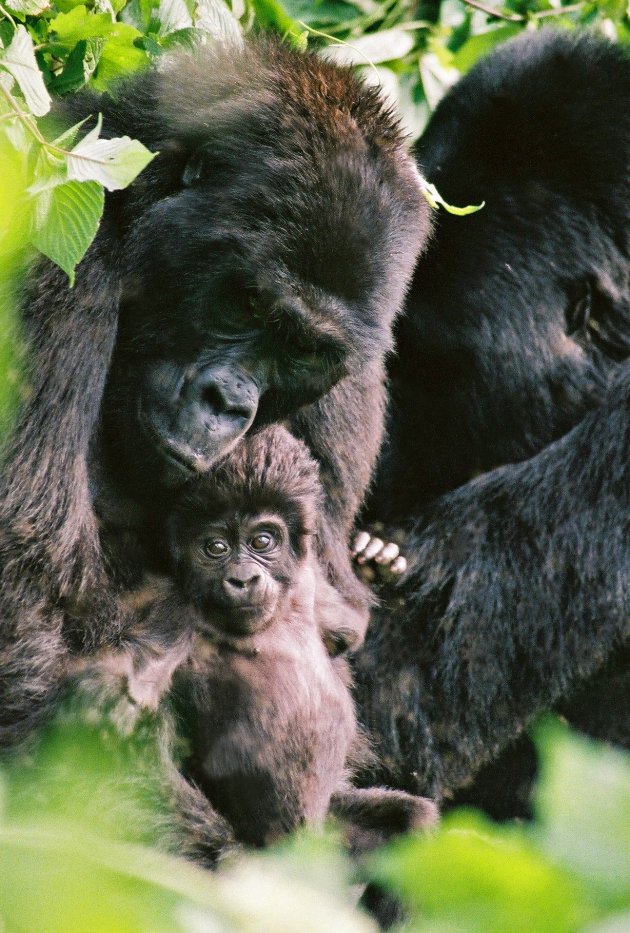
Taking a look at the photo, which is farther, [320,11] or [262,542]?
[320,11]

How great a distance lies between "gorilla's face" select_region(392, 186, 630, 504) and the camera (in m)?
3.76

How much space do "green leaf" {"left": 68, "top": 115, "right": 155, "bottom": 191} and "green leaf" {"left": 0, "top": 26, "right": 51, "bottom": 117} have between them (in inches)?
9.8

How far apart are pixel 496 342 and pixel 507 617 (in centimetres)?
91

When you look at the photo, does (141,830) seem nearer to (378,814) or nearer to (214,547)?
(214,547)

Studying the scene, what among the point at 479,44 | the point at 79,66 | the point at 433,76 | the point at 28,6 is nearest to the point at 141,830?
the point at 79,66

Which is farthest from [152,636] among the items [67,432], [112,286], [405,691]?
[405,691]

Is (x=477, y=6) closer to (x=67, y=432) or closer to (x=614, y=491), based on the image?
(x=614, y=491)

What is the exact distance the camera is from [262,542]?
2717 mm

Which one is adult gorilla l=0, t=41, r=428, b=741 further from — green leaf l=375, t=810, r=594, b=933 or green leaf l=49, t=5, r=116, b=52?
green leaf l=375, t=810, r=594, b=933

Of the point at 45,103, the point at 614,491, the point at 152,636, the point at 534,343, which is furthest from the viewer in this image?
the point at 534,343

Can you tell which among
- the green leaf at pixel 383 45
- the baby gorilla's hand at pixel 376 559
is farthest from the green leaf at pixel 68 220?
the green leaf at pixel 383 45

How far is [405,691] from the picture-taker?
3385 mm

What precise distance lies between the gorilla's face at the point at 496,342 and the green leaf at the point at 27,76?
1674mm

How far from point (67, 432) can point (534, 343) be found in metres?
1.90
